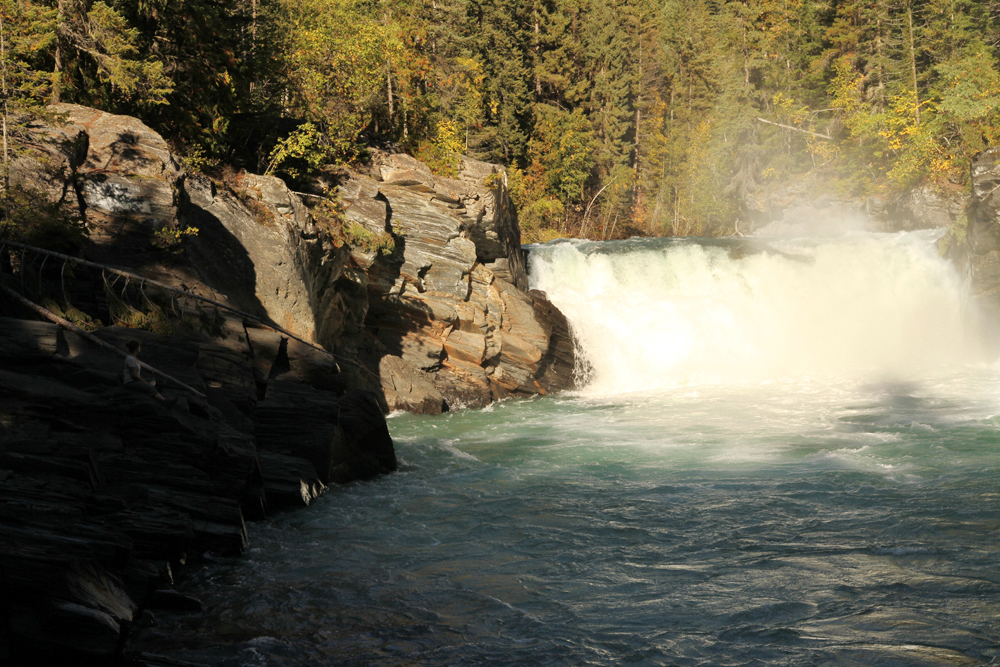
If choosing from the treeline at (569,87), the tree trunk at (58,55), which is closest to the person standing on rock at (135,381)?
the treeline at (569,87)

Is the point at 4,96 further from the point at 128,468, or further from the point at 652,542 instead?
the point at 652,542

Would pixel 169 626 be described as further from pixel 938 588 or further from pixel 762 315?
pixel 762 315

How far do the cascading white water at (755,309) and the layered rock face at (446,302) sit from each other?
217 centimetres

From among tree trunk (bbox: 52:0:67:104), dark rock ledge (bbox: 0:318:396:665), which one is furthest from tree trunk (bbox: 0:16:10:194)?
dark rock ledge (bbox: 0:318:396:665)

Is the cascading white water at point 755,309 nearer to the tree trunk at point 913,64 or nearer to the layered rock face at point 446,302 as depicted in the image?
the layered rock face at point 446,302

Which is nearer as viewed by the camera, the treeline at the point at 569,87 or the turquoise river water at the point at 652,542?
the turquoise river water at the point at 652,542

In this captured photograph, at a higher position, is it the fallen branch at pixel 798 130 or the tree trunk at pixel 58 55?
the fallen branch at pixel 798 130

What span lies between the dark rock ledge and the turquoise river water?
0.51m

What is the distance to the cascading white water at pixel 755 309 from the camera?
25594 mm

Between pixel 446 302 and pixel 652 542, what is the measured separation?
13693 millimetres

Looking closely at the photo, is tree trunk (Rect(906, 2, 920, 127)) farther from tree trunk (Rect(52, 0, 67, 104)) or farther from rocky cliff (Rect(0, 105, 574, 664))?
tree trunk (Rect(52, 0, 67, 104))

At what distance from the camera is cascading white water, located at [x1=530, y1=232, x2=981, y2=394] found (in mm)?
25594

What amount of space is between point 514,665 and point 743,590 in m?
2.94

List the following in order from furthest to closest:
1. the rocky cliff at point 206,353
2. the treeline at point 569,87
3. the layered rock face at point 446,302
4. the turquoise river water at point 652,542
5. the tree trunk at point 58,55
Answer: the layered rock face at point 446,302
the treeline at point 569,87
the tree trunk at point 58,55
the turquoise river water at point 652,542
the rocky cliff at point 206,353
